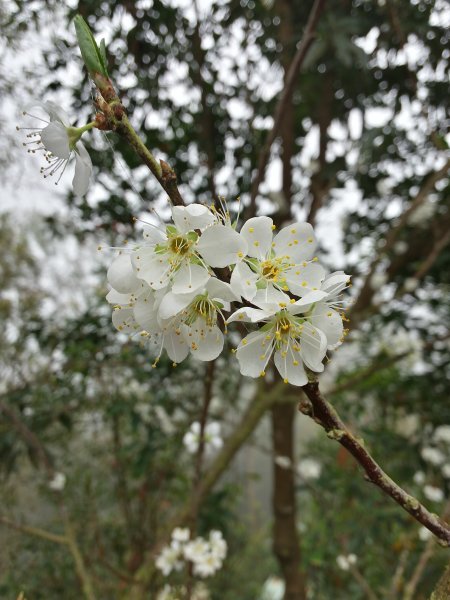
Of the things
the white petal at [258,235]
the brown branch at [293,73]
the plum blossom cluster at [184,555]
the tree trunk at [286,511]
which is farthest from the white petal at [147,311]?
the tree trunk at [286,511]

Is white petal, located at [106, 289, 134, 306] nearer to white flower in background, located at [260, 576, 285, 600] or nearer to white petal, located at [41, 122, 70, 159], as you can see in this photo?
white petal, located at [41, 122, 70, 159]

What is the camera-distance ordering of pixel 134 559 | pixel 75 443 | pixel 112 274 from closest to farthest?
pixel 112 274, pixel 134 559, pixel 75 443

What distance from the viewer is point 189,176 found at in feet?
5.99

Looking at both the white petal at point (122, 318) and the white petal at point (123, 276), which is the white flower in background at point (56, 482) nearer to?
the white petal at point (122, 318)

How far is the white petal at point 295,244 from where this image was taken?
52 cm

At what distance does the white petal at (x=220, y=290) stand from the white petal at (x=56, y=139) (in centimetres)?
20

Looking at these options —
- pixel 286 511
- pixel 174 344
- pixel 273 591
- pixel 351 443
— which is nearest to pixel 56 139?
pixel 174 344

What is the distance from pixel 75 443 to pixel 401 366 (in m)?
2.23

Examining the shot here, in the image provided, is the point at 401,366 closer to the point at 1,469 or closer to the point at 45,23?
the point at 1,469

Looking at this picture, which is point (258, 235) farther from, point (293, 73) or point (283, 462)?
point (283, 462)

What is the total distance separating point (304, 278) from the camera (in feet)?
1.61

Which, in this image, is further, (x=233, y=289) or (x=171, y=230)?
(x=171, y=230)

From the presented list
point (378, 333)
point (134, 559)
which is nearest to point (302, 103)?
point (378, 333)

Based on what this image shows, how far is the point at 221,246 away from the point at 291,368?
13cm
